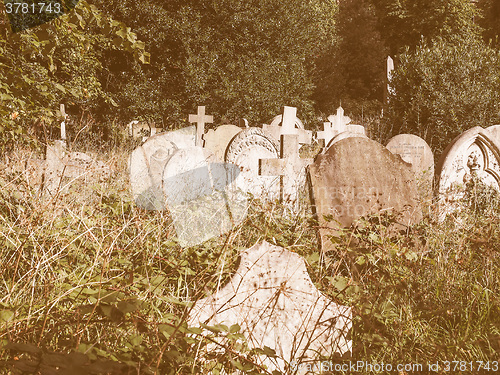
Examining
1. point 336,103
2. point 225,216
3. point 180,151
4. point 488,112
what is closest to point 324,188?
point 225,216

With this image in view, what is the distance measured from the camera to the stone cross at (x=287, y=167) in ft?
18.9

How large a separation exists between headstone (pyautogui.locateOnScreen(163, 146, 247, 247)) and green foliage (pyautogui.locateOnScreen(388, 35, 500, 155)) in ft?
23.4

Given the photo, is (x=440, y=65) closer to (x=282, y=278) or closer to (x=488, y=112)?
(x=488, y=112)

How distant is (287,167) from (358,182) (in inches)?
74.9

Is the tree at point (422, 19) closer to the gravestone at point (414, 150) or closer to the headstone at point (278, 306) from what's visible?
the gravestone at point (414, 150)

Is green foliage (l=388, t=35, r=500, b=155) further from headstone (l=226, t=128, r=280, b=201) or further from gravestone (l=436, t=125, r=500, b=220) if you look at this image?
headstone (l=226, t=128, r=280, b=201)

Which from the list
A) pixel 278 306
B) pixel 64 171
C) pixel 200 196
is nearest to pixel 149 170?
pixel 200 196

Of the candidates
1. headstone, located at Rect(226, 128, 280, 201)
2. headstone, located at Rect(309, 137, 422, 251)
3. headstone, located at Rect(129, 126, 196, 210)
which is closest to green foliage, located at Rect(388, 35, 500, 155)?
headstone, located at Rect(226, 128, 280, 201)

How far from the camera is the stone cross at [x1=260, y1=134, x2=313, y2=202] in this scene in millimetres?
5758

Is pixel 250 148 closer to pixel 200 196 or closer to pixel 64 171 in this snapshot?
pixel 200 196

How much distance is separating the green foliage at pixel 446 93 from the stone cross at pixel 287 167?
652 centimetres

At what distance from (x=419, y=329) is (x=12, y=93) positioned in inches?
178

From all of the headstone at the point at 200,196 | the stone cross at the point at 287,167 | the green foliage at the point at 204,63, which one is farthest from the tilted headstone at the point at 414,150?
the green foliage at the point at 204,63

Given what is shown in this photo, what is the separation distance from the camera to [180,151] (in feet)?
21.3
